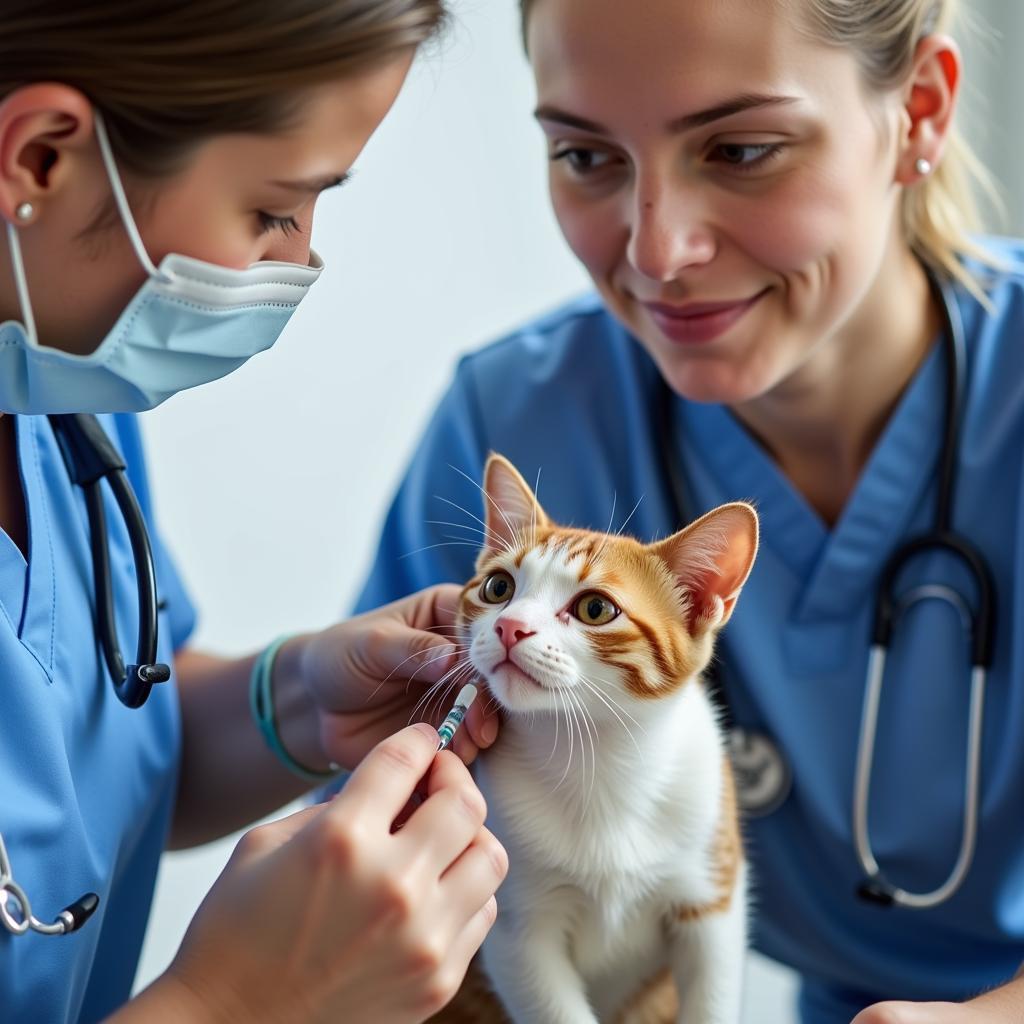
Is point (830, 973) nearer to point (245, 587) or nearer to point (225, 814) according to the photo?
point (225, 814)

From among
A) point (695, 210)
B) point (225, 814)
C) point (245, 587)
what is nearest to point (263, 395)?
point (245, 587)

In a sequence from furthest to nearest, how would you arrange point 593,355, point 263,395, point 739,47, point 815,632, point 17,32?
1. point 263,395
2. point 593,355
3. point 815,632
4. point 739,47
5. point 17,32

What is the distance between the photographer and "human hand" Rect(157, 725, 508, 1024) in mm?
670

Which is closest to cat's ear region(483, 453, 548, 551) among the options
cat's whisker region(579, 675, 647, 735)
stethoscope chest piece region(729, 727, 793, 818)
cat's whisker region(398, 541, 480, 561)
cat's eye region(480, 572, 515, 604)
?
cat's eye region(480, 572, 515, 604)

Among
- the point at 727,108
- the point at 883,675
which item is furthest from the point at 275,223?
the point at 883,675

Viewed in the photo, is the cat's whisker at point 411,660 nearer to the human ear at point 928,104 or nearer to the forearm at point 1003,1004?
the forearm at point 1003,1004

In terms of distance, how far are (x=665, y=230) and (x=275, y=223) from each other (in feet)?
1.15

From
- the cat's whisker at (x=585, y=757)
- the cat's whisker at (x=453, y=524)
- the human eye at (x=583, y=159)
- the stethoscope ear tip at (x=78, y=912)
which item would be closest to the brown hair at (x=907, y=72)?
the human eye at (x=583, y=159)

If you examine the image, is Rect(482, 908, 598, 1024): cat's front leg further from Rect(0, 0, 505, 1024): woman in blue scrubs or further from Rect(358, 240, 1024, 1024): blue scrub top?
Rect(358, 240, 1024, 1024): blue scrub top

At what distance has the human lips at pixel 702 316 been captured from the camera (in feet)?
3.48

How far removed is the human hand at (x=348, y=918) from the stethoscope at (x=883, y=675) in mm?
466

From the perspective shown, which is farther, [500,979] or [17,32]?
[500,979]

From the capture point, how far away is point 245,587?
1.84 m

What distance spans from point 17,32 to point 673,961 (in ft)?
2.47
